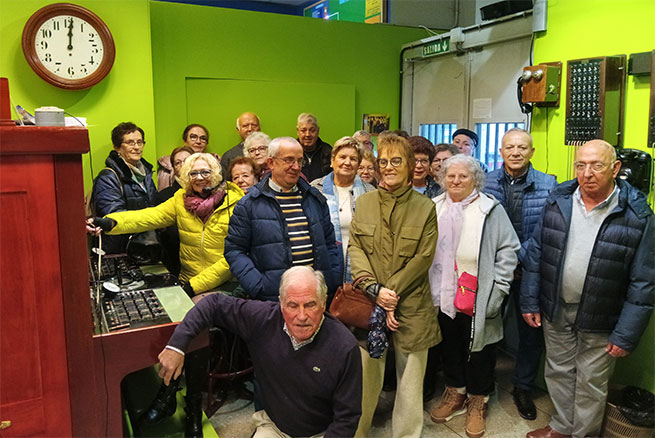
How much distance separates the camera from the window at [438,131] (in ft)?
18.1

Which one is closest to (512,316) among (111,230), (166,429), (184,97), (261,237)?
(261,237)

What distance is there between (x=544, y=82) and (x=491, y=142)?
1.22 m

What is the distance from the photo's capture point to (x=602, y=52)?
3404 millimetres

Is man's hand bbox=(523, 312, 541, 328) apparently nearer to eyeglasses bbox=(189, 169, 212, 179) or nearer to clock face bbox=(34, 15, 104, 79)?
eyeglasses bbox=(189, 169, 212, 179)

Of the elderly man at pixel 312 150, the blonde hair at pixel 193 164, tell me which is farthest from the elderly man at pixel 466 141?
the blonde hair at pixel 193 164

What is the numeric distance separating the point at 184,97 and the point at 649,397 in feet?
14.1

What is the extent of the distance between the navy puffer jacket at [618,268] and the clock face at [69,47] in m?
3.43

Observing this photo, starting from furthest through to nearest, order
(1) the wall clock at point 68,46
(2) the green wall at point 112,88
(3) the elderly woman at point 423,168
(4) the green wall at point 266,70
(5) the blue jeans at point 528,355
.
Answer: (4) the green wall at point 266,70
(2) the green wall at point 112,88
(1) the wall clock at point 68,46
(3) the elderly woman at point 423,168
(5) the blue jeans at point 528,355

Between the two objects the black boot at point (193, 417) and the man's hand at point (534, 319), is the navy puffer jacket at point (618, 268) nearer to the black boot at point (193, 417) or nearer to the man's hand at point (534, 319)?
the man's hand at point (534, 319)

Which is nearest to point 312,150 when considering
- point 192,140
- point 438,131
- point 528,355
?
point 192,140

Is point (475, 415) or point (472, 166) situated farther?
point (475, 415)

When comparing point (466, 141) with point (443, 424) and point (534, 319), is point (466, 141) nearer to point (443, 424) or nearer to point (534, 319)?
point (534, 319)

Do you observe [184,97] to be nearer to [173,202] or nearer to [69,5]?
[69,5]

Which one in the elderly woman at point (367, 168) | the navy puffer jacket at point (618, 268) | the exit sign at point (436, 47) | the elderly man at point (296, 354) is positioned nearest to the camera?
the elderly man at point (296, 354)
